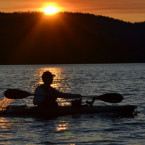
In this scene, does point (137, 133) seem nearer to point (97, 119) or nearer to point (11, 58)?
point (97, 119)

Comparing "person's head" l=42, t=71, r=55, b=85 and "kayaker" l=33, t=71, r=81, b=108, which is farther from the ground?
"person's head" l=42, t=71, r=55, b=85

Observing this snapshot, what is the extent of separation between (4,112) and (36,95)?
1733 mm

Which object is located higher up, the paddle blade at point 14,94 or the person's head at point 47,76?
the person's head at point 47,76

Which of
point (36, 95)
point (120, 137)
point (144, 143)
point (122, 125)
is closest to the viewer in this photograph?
point (144, 143)

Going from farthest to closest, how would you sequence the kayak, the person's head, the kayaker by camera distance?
the kayak, the kayaker, the person's head

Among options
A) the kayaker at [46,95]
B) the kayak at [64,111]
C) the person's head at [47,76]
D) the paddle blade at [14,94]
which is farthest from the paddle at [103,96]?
the person's head at [47,76]

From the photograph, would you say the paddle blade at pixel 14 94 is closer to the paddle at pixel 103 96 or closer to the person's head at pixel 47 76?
the paddle at pixel 103 96

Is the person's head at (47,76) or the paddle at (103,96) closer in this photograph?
the person's head at (47,76)

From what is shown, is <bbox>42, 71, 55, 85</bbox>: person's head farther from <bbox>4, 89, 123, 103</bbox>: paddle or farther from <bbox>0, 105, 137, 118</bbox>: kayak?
<bbox>4, 89, 123, 103</bbox>: paddle

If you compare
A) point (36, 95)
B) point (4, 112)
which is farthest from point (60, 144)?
point (4, 112)

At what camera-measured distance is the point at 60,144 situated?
1355 centimetres

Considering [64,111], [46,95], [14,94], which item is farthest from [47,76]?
[14,94]

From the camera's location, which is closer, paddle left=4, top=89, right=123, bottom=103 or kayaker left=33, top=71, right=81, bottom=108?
kayaker left=33, top=71, right=81, bottom=108

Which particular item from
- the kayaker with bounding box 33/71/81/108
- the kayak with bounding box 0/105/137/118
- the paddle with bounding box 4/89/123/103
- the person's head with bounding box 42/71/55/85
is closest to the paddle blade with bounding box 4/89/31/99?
the paddle with bounding box 4/89/123/103
